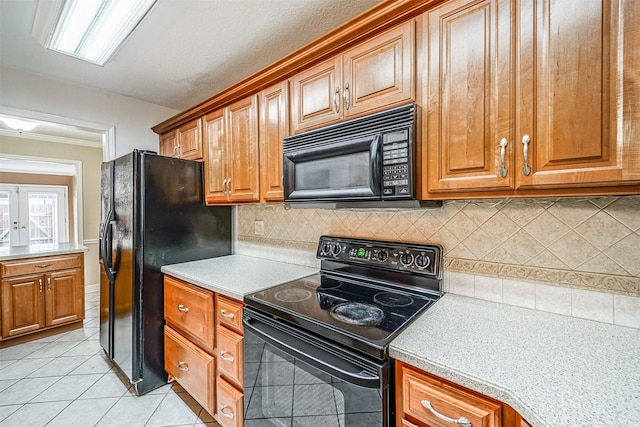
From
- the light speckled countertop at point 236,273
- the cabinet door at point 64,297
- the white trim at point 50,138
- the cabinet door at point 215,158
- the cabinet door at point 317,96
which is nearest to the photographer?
the cabinet door at point 317,96

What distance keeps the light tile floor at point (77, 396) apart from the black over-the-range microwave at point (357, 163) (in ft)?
5.16

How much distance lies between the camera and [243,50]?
1.92 m

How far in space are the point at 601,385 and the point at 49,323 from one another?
13.5ft

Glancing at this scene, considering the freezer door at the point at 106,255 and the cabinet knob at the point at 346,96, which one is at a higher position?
the cabinet knob at the point at 346,96

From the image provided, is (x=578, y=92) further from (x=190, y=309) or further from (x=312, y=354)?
(x=190, y=309)

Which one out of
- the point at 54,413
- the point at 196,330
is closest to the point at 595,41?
the point at 196,330

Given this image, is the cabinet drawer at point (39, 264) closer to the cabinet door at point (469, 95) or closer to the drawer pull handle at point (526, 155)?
the cabinet door at point (469, 95)

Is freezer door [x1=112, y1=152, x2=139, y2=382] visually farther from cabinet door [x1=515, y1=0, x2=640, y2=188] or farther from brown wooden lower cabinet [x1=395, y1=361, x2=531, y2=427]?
cabinet door [x1=515, y1=0, x2=640, y2=188]

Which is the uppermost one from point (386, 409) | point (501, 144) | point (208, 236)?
point (501, 144)

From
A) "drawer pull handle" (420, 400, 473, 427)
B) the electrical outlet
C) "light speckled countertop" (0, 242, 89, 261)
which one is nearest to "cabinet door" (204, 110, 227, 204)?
the electrical outlet

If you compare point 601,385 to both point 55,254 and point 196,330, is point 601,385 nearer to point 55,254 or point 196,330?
point 196,330

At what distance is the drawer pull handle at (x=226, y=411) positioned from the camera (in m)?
1.47

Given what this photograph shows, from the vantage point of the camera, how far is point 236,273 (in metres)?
1.79

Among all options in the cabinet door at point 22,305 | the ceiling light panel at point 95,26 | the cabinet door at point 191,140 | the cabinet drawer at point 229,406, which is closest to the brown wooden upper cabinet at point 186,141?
the cabinet door at point 191,140
